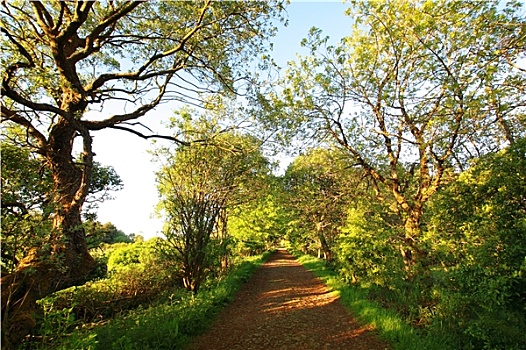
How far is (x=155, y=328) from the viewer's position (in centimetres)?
588

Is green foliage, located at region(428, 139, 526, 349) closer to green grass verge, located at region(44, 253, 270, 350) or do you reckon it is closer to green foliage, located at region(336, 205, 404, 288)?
green foliage, located at region(336, 205, 404, 288)

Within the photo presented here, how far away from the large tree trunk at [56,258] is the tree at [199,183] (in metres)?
3.27

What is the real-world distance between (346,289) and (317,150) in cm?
548

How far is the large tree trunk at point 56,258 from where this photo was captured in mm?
3812

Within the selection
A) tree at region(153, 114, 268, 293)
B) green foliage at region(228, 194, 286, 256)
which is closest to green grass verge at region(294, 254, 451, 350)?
tree at region(153, 114, 268, 293)

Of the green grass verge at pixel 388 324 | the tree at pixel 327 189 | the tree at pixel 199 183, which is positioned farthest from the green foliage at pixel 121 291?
the tree at pixel 327 189

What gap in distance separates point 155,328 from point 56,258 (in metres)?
2.92

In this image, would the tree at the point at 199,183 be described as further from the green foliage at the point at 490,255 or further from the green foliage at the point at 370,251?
the green foliage at the point at 490,255

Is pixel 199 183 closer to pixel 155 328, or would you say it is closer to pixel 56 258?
pixel 155 328

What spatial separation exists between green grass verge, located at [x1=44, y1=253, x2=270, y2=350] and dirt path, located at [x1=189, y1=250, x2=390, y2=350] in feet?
1.11

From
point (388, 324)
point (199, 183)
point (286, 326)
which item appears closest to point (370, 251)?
point (388, 324)

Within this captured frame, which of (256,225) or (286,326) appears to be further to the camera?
(256,225)

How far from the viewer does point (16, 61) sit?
6.12 m

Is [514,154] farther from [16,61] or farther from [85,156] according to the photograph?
[16,61]
